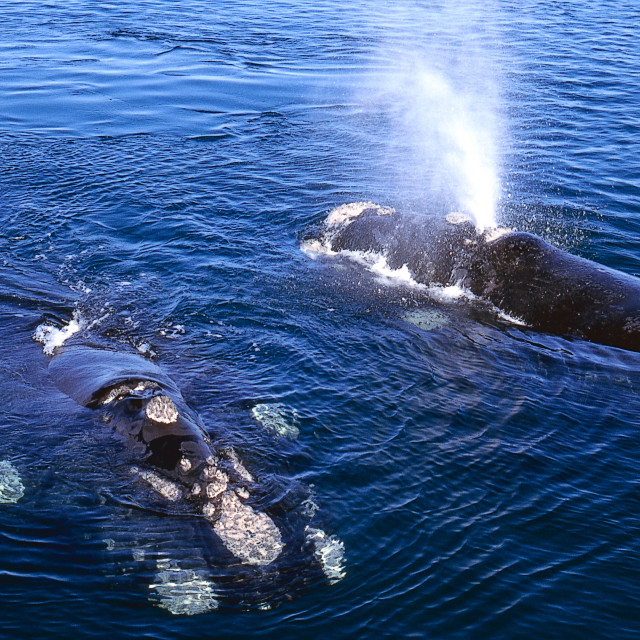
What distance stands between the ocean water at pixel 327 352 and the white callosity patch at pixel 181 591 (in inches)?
0.9

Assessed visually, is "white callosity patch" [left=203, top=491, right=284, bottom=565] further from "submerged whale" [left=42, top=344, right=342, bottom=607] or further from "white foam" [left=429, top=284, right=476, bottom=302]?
"white foam" [left=429, top=284, right=476, bottom=302]

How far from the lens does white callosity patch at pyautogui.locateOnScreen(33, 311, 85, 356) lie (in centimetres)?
1270

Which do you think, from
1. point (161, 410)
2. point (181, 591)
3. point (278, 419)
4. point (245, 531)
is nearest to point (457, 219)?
point (278, 419)

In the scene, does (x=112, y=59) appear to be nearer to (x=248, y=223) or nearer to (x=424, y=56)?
(x=424, y=56)

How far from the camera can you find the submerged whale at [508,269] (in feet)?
43.3

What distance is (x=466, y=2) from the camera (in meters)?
47.0

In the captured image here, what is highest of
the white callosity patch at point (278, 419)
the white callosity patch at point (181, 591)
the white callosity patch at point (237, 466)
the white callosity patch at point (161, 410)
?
the white callosity patch at point (161, 410)

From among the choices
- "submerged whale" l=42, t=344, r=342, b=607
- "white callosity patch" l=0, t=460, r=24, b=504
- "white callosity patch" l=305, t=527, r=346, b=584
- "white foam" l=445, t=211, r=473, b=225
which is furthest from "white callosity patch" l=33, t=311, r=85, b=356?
"white foam" l=445, t=211, r=473, b=225

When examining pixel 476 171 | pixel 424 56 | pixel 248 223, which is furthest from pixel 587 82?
pixel 248 223

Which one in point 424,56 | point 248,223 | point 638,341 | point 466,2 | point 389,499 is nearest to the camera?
point 389,499

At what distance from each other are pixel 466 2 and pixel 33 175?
33.3 meters

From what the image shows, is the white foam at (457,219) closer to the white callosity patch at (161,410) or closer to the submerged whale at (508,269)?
the submerged whale at (508,269)

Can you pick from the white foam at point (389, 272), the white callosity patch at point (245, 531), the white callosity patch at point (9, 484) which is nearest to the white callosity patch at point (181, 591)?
the white callosity patch at point (245, 531)

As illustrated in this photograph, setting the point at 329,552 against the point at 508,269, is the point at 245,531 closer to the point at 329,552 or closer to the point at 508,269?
the point at 329,552
